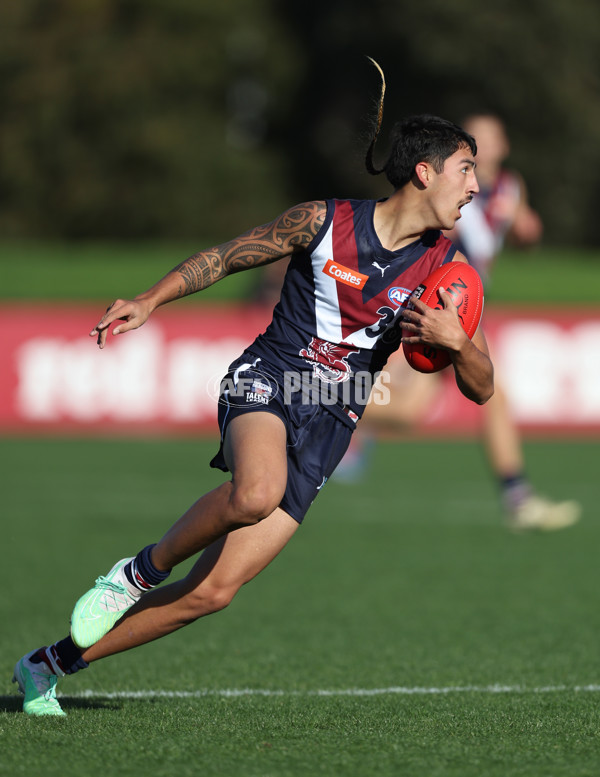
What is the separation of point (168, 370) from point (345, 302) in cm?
1127

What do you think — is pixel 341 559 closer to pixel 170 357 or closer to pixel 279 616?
pixel 279 616

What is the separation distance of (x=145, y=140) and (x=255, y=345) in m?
33.1

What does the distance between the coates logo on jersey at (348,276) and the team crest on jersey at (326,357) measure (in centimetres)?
23

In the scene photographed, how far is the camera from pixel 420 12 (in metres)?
35.8

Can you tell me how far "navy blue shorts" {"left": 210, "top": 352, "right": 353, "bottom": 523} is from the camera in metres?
4.57

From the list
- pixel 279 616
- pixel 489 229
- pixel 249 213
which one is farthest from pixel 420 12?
pixel 279 616

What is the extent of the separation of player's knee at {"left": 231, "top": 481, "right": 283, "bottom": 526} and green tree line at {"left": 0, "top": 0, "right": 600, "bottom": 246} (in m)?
31.8

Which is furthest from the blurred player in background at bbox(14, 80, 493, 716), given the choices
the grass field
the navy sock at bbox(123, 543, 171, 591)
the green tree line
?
the green tree line

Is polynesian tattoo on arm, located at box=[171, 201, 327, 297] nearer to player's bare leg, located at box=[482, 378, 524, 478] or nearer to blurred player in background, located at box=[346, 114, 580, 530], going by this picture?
blurred player in background, located at box=[346, 114, 580, 530]

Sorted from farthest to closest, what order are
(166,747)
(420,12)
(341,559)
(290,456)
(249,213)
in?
(249,213)
(420,12)
(341,559)
(290,456)
(166,747)

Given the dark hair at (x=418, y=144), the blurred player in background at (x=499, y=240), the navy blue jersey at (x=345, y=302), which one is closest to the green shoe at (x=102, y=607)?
the navy blue jersey at (x=345, y=302)

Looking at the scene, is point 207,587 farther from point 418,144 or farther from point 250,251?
point 418,144

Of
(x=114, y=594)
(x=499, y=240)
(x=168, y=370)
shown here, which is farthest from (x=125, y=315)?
(x=168, y=370)

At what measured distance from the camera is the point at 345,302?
466cm
